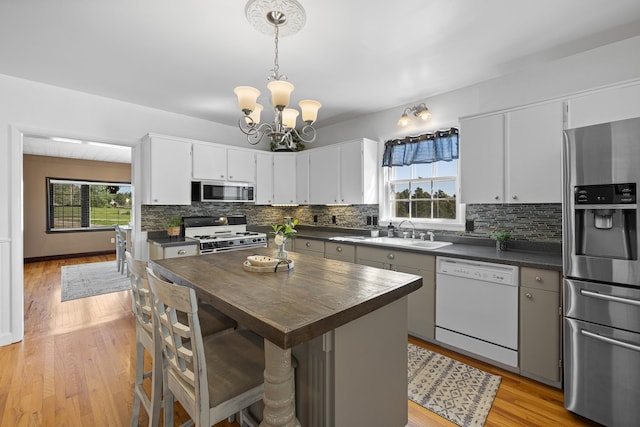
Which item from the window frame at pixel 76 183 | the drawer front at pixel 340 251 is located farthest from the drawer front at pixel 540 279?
the window frame at pixel 76 183

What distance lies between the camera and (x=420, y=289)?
2936mm

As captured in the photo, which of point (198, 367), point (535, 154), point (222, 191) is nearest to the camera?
point (198, 367)

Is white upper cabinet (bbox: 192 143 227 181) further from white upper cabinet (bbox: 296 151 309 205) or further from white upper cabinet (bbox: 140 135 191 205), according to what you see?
white upper cabinet (bbox: 296 151 309 205)

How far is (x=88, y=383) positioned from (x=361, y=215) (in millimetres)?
3415

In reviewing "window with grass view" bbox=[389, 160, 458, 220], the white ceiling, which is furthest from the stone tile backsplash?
the white ceiling

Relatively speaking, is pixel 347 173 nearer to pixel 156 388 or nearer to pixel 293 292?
pixel 293 292

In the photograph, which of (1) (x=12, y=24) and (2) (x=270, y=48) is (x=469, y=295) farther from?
(1) (x=12, y=24)

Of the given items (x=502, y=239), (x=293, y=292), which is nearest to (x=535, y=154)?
(x=502, y=239)

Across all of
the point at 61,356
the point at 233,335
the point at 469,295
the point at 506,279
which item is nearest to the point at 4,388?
the point at 61,356

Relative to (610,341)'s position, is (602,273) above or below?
above

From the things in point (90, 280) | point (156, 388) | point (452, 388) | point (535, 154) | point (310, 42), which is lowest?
point (452, 388)

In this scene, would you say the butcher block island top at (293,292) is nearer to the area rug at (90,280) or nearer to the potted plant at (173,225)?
the potted plant at (173,225)

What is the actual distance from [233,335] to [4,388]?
206cm

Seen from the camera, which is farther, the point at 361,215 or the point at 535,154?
the point at 361,215
